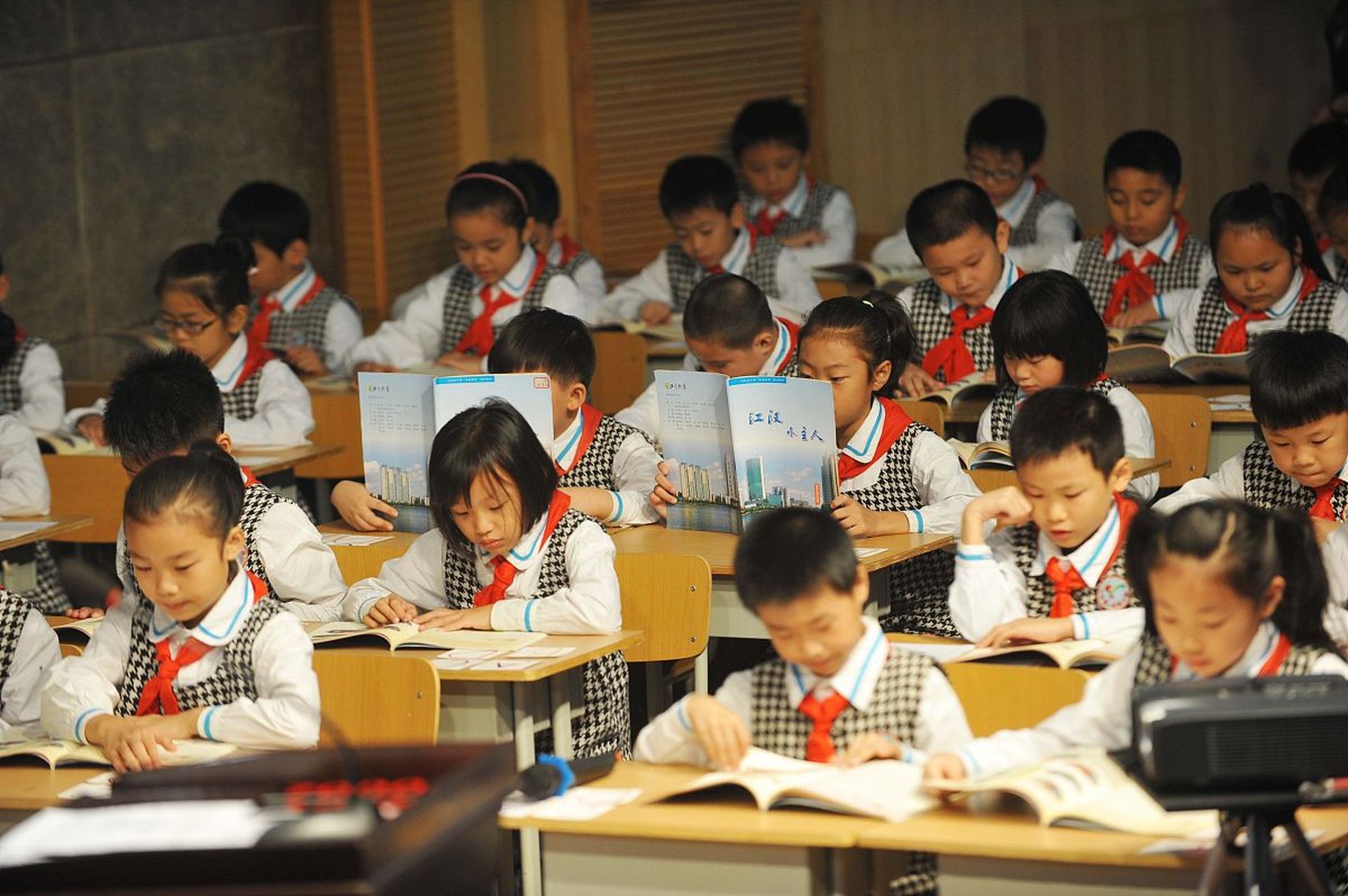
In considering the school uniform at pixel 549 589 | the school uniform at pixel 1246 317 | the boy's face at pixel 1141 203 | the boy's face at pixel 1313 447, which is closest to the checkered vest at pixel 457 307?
the boy's face at pixel 1141 203

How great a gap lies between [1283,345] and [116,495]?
302cm

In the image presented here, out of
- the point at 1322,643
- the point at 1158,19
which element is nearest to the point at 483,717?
the point at 1322,643

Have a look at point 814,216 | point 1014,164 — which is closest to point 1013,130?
point 1014,164

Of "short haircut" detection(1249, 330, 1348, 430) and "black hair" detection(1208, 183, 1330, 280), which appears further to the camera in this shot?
"black hair" detection(1208, 183, 1330, 280)

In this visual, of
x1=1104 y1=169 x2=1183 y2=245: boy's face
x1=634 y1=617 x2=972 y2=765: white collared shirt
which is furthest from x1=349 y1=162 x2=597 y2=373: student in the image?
x1=634 y1=617 x2=972 y2=765: white collared shirt

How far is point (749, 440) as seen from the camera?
12.5ft

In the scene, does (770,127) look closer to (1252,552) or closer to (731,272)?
(731,272)

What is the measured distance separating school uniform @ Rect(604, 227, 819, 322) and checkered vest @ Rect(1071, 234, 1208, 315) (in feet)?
3.05

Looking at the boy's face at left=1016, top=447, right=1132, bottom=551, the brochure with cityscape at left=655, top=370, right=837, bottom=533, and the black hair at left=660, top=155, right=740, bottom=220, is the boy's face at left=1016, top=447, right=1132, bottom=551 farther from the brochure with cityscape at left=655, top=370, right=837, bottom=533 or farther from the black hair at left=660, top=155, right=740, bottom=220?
the black hair at left=660, top=155, right=740, bottom=220

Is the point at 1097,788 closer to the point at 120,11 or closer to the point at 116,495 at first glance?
the point at 116,495

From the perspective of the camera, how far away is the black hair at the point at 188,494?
298 cm

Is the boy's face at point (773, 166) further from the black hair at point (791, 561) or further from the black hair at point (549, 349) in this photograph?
the black hair at point (791, 561)

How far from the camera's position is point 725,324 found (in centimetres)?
465

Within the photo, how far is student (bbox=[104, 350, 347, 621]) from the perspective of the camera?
3.74 metres
